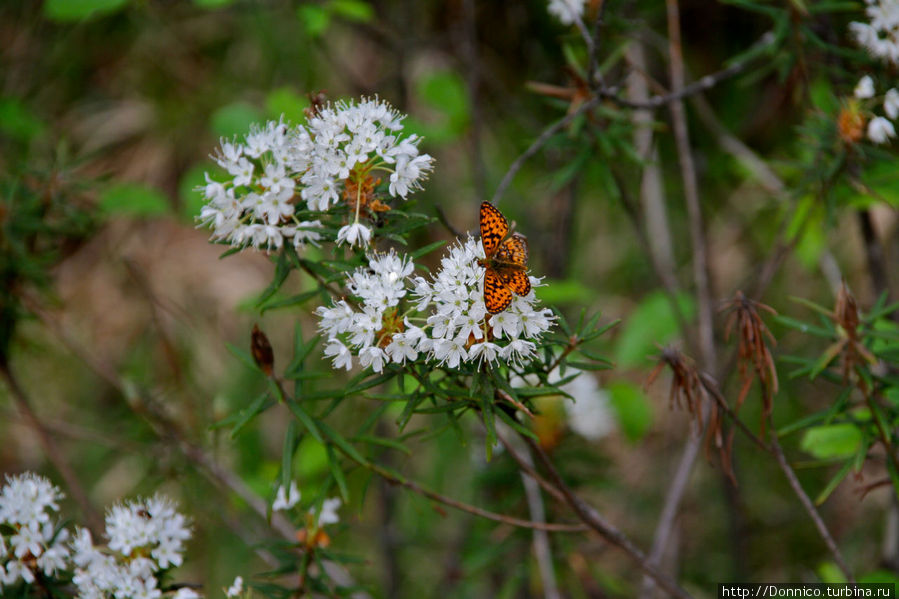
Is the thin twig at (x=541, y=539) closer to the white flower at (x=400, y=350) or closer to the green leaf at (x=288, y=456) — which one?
the green leaf at (x=288, y=456)

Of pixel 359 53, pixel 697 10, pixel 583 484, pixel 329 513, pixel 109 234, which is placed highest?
pixel 359 53

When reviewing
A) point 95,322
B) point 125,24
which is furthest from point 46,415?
point 125,24

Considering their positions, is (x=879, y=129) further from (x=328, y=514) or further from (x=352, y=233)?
(x=328, y=514)

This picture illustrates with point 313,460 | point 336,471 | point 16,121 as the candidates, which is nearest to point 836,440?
point 336,471

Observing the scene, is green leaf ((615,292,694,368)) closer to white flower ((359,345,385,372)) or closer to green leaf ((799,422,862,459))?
Result: green leaf ((799,422,862,459))

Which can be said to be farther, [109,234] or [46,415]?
[109,234]

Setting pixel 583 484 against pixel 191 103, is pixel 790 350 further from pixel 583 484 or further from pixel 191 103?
pixel 191 103
